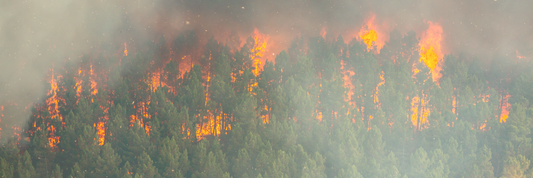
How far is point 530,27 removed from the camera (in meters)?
49.9

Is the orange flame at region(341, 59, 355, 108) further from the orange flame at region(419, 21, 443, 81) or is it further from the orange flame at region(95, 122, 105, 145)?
the orange flame at region(95, 122, 105, 145)

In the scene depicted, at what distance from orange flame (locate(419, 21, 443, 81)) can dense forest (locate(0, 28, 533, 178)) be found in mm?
716

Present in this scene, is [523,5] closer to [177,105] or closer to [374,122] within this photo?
[374,122]

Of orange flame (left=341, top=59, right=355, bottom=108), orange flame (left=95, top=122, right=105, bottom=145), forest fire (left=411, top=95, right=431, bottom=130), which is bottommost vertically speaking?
orange flame (left=95, top=122, right=105, bottom=145)

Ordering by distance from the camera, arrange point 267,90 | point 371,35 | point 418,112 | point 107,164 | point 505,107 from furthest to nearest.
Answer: point 371,35, point 505,107, point 418,112, point 267,90, point 107,164

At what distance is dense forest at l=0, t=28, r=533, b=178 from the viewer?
36188 millimetres

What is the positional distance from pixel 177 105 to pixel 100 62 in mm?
7051

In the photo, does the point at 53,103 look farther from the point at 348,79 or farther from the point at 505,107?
the point at 505,107

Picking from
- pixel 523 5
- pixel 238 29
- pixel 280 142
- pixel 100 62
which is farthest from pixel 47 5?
pixel 523 5

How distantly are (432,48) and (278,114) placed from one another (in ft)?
58.1

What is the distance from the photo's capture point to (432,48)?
4953 centimetres

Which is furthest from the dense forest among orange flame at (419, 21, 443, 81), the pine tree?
orange flame at (419, 21, 443, 81)

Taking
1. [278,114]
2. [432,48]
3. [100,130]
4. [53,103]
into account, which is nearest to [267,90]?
[278,114]

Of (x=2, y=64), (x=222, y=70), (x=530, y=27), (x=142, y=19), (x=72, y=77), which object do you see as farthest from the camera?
(x=530, y=27)
